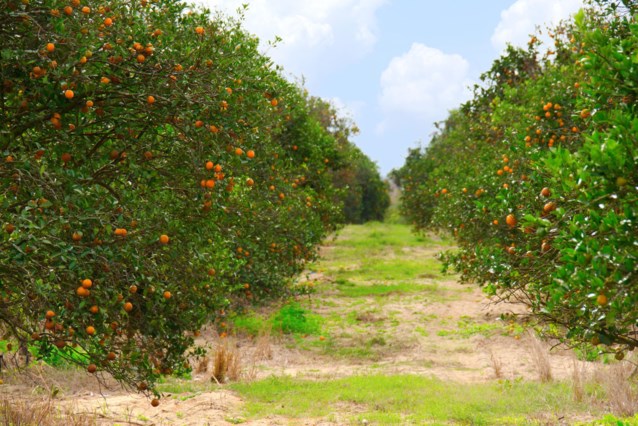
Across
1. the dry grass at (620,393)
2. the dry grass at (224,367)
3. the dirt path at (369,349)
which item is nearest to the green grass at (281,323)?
the dirt path at (369,349)

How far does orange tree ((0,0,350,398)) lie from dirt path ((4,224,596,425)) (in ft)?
6.56

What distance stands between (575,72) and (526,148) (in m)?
2.67

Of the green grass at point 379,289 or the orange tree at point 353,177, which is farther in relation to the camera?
the orange tree at point 353,177

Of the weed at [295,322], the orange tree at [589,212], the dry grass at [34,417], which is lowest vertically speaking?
the weed at [295,322]

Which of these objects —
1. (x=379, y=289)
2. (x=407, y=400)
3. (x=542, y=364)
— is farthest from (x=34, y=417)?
(x=379, y=289)

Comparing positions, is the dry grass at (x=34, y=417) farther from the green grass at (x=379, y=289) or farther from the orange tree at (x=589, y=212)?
the green grass at (x=379, y=289)

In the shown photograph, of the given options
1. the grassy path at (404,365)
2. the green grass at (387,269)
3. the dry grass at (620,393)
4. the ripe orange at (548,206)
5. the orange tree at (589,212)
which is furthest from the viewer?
the green grass at (387,269)

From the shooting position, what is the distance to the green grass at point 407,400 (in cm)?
836

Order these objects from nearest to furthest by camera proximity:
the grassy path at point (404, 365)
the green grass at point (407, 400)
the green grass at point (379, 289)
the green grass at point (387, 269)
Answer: the green grass at point (407, 400) → the grassy path at point (404, 365) → the green grass at point (379, 289) → the green grass at point (387, 269)

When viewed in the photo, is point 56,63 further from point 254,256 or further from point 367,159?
point 367,159

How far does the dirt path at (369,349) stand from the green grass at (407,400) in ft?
1.56

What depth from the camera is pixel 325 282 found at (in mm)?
21578

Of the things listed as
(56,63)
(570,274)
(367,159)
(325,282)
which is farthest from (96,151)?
(367,159)

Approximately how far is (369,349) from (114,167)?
8.49 metres
